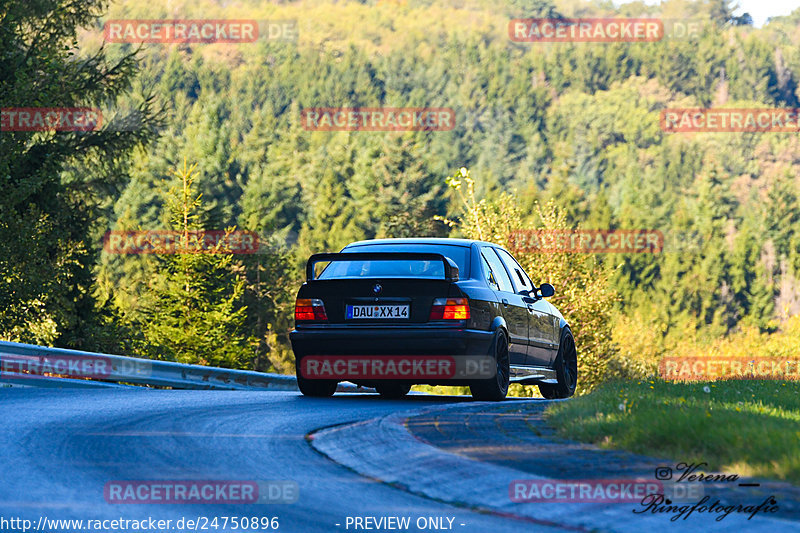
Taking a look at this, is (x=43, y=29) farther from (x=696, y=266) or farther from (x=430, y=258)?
(x=696, y=266)

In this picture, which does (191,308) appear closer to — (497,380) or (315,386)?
(315,386)

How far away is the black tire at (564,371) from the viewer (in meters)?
15.4

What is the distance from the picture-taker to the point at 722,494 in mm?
Result: 5953

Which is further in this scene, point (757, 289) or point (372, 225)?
point (757, 289)

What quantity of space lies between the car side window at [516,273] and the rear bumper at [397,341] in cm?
218

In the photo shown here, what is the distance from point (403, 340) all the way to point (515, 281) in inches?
108

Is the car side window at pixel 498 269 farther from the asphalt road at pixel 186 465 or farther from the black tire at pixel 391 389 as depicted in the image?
the asphalt road at pixel 186 465

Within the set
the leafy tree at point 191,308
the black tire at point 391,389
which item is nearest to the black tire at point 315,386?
the black tire at point 391,389

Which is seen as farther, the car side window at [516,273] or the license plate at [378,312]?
the car side window at [516,273]

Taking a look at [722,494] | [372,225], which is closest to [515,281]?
[722,494]

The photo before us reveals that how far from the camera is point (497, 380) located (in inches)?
485
